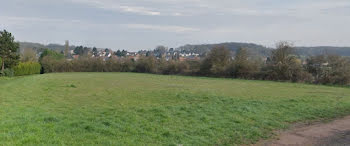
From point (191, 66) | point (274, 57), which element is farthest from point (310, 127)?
point (191, 66)

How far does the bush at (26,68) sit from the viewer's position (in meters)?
47.4

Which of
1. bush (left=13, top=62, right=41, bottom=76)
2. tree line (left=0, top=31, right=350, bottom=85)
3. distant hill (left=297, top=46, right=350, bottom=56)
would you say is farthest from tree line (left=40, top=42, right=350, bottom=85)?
bush (left=13, top=62, right=41, bottom=76)

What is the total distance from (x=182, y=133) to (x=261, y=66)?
34.7 m

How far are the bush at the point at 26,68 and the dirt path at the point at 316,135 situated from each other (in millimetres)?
50308

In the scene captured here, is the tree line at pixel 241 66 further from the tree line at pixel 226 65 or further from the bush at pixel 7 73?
the bush at pixel 7 73

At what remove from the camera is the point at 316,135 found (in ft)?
21.6

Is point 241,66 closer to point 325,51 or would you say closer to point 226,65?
point 226,65

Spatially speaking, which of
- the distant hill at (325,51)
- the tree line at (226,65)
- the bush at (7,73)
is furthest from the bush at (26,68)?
the distant hill at (325,51)

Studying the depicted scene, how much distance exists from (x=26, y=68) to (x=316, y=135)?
53849 millimetres

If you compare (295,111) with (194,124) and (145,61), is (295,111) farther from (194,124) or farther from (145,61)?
(145,61)

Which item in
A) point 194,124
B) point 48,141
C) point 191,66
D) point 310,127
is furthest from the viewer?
point 191,66

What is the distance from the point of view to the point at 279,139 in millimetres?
6184

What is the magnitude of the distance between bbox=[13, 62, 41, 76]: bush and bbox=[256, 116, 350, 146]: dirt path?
5031cm

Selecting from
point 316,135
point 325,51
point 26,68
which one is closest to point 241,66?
point 325,51
